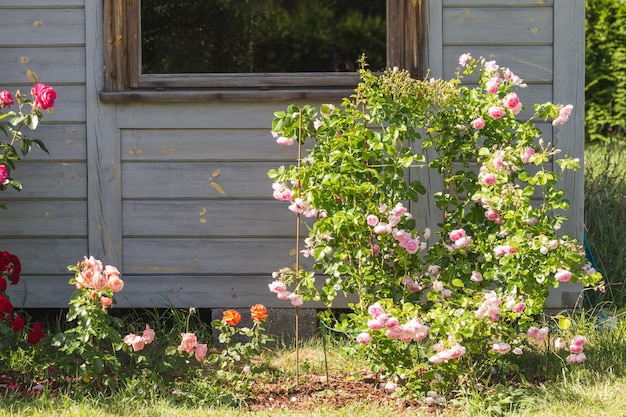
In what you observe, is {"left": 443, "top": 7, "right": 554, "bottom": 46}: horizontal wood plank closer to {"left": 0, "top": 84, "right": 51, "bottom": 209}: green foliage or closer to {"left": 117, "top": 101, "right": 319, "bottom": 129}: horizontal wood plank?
{"left": 117, "top": 101, "right": 319, "bottom": 129}: horizontal wood plank

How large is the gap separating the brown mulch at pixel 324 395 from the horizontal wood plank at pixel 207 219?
82 cm

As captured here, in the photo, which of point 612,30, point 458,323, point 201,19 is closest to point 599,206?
point 458,323

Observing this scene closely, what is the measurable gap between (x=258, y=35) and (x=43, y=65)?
5.98 metres

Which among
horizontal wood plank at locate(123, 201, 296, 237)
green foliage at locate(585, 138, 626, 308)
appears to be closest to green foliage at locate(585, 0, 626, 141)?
green foliage at locate(585, 138, 626, 308)

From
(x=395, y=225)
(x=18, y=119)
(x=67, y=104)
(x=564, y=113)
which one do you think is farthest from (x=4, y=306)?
(x=564, y=113)

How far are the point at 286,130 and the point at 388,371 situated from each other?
109cm

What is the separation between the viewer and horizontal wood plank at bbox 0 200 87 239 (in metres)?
4.33

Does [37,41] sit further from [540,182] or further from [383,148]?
[540,182]

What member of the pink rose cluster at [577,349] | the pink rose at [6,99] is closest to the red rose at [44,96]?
the pink rose at [6,99]

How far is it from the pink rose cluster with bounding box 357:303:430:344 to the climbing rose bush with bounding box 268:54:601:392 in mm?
21

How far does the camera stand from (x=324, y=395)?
359 centimetres

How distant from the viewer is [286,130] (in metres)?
3.59

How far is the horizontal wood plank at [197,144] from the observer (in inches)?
167

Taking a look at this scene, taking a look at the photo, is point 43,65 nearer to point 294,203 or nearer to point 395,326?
point 294,203
